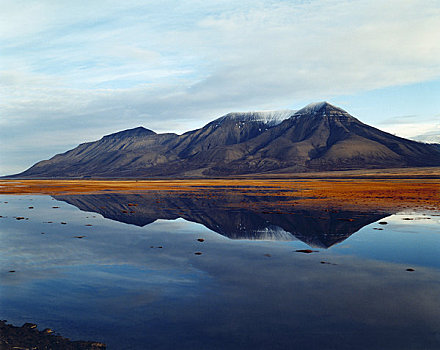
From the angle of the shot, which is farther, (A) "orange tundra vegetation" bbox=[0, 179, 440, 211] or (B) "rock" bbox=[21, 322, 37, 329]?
(A) "orange tundra vegetation" bbox=[0, 179, 440, 211]

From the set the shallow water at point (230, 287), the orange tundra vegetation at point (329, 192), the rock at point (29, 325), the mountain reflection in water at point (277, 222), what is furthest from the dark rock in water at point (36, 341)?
the orange tundra vegetation at point (329, 192)

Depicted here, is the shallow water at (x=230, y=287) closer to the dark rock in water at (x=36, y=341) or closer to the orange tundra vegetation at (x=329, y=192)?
the dark rock in water at (x=36, y=341)

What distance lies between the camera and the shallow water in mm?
8367

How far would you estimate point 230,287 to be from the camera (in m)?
11.9

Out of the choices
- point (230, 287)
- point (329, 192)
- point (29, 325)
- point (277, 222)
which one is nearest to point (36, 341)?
point (29, 325)

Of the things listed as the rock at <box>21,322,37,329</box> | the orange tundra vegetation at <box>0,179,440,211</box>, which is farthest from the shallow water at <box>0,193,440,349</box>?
the orange tundra vegetation at <box>0,179,440,211</box>

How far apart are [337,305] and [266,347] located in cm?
332

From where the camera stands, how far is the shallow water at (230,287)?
837 cm

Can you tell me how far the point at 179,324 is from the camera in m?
8.92

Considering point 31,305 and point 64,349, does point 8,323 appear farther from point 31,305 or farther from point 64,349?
point 64,349

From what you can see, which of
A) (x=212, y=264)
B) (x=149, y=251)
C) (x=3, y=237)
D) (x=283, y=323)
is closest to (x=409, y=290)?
(x=283, y=323)

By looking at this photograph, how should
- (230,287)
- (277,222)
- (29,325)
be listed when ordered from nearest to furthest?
(29,325), (230,287), (277,222)

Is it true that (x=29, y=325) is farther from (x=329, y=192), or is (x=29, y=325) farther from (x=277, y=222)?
(x=329, y=192)

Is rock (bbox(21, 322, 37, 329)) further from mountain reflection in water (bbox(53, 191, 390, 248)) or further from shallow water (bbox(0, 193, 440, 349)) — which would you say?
mountain reflection in water (bbox(53, 191, 390, 248))
